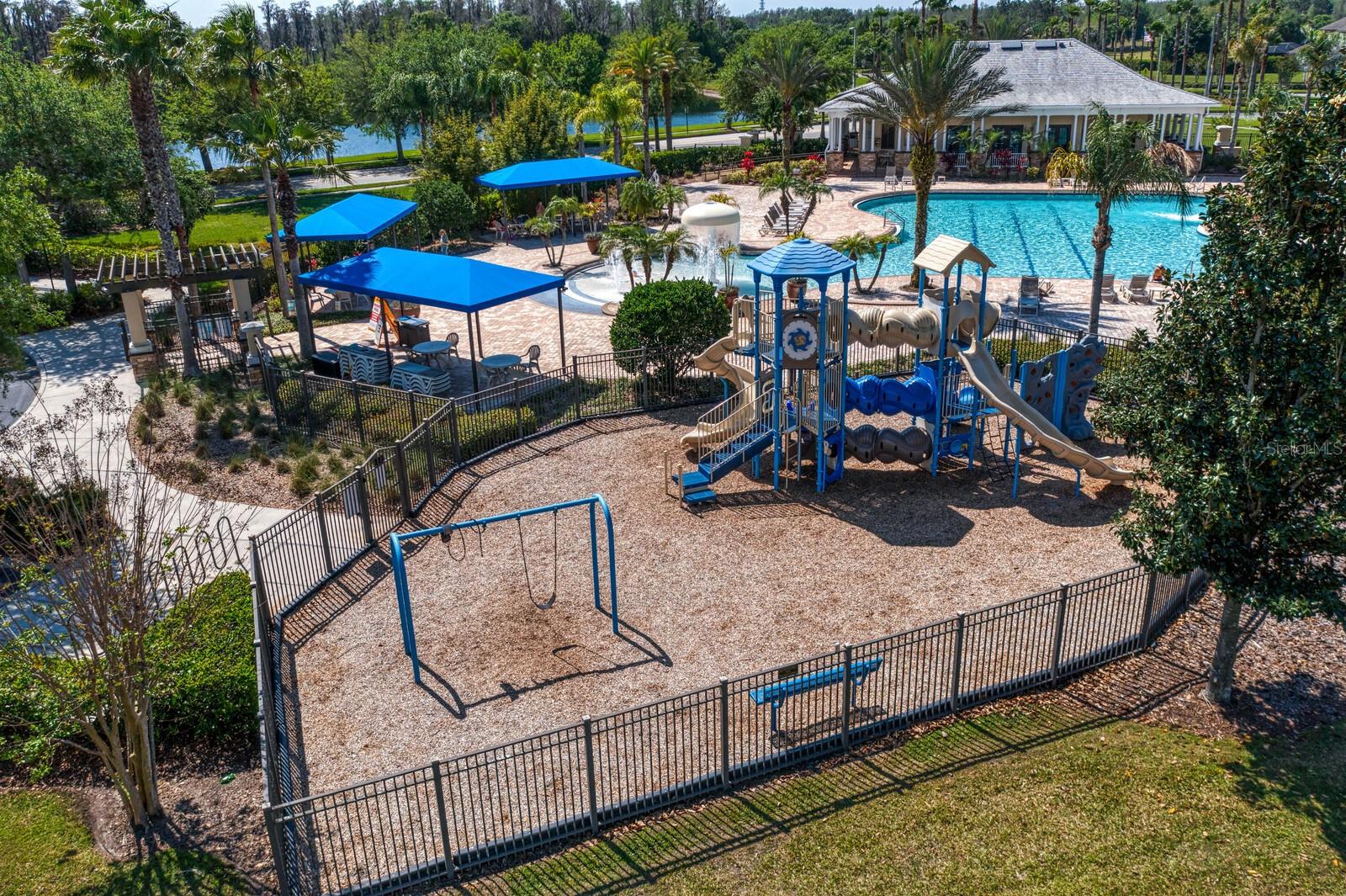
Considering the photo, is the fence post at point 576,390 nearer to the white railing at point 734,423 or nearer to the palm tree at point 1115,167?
the white railing at point 734,423

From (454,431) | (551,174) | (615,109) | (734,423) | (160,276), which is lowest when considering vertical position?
(454,431)

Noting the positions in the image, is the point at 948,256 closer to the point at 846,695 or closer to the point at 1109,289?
the point at 846,695

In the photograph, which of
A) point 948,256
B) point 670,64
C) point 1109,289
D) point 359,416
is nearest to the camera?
point 948,256

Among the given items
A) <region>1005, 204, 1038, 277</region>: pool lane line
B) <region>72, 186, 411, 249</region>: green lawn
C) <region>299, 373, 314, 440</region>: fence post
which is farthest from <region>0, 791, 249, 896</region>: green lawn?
<region>72, 186, 411, 249</region>: green lawn

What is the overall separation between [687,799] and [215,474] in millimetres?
13272

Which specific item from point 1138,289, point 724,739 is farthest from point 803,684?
point 1138,289

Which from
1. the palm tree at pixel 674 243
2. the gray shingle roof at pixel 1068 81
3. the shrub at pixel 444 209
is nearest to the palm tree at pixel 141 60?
the palm tree at pixel 674 243

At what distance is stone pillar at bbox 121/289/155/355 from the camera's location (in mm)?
26578

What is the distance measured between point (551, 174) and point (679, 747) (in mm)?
28762

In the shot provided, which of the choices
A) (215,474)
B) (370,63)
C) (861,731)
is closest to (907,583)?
(861,731)

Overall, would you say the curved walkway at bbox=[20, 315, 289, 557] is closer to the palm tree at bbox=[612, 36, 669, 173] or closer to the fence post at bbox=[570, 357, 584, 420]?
the fence post at bbox=[570, 357, 584, 420]

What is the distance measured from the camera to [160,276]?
83.9ft

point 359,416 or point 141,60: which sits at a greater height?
point 141,60

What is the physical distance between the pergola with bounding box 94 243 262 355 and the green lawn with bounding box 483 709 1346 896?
20698 mm
